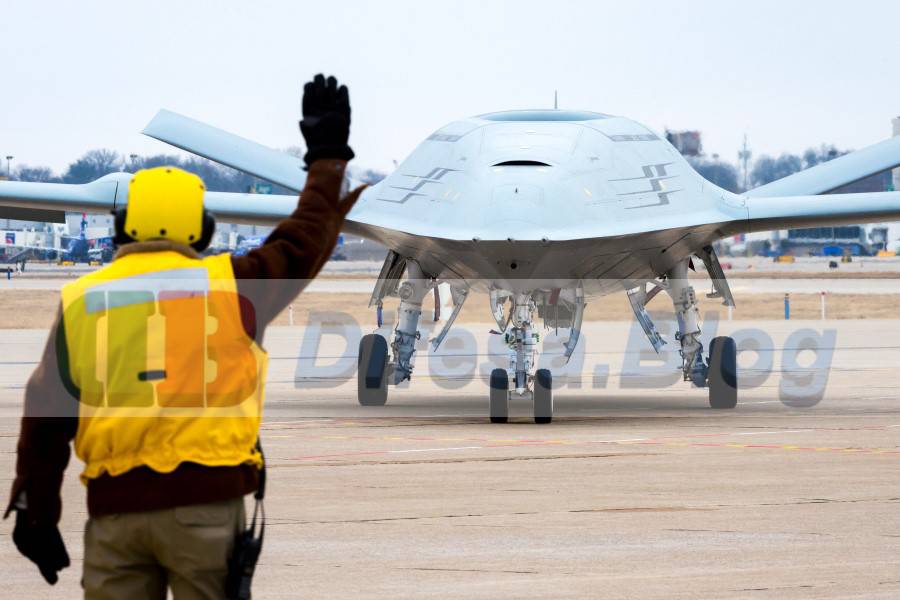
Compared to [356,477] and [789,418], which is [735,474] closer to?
[356,477]

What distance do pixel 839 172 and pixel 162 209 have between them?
21.0 meters

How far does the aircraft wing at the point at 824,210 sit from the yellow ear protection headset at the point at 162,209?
54.3 feet

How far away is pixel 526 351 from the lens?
1803 cm

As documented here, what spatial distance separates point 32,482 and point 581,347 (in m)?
30.6

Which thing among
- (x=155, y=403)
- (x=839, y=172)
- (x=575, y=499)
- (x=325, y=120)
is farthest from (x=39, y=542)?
(x=839, y=172)

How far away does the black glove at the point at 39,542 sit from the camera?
5.27m

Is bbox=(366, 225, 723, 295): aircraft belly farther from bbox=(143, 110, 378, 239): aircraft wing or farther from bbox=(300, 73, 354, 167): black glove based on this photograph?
bbox=(300, 73, 354, 167): black glove

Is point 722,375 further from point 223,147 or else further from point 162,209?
point 162,209

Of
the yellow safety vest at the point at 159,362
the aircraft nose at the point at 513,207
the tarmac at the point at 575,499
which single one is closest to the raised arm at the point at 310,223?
the yellow safety vest at the point at 159,362

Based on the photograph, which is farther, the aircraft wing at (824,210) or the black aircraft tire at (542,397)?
the aircraft wing at (824,210)

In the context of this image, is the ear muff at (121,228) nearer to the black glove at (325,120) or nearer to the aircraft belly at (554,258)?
the black glove at (325,120)

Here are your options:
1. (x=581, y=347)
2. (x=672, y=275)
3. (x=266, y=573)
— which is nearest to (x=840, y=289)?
(x=581, y=347)

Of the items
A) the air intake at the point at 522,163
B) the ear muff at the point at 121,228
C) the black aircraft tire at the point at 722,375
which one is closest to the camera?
the ear muff at the point at 121,228

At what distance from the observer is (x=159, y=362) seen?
17.2 ft
